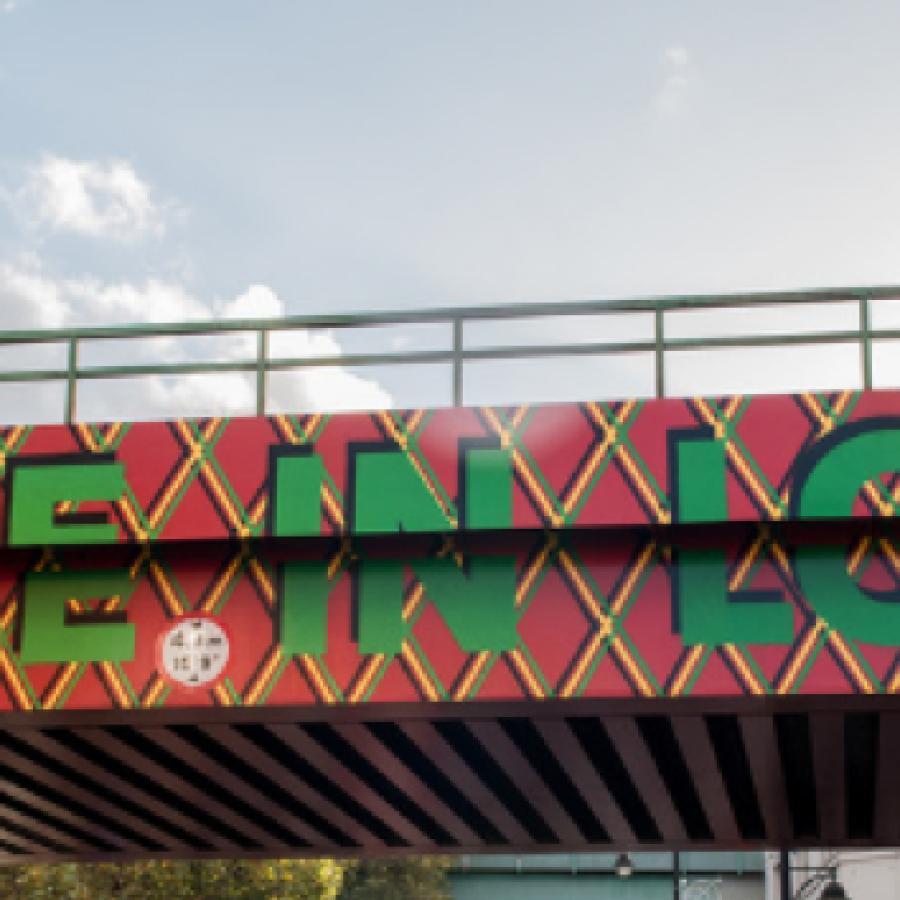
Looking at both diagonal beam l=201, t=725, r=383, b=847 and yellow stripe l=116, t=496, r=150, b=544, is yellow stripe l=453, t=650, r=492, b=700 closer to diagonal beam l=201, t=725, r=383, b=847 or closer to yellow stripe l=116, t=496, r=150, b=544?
diagonal beam l=201, t=725, r=383, b=847

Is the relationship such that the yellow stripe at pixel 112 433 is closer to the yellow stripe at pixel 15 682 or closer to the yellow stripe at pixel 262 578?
the yellow stripe at pixel 262 578

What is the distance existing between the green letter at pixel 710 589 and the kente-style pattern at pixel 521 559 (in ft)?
0.30

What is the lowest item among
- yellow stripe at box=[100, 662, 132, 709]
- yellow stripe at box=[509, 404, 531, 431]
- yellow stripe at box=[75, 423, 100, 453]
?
yellow stripe at box=[100, 662, 132, 709]

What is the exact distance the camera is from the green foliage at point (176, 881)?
48.6 m

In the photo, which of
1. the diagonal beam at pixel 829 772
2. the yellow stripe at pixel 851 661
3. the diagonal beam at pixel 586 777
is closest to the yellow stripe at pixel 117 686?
the diagonal beam at pixel 586 777

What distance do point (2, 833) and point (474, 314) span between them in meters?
10.6

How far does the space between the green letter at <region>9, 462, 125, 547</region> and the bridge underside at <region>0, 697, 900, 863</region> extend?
162 centimetres

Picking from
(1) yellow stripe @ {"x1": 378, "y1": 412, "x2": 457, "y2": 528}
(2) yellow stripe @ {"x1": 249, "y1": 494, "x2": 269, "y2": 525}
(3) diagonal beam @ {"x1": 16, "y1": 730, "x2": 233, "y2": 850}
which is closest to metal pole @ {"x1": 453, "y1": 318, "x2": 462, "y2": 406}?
(1) yellow stripe @ {"x1": 378, "y1": 412, "x2": 457, "y2": 528}

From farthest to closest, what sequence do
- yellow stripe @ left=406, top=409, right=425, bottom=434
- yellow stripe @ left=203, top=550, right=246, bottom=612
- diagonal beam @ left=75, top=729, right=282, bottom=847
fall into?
diagonal beam @ left=75, top=729, right=282, bottom=847 → yellow stripe @ left=203, top=550, right=246, bottom=612 → yellow stripe @ left=406, top=409, right=425, bottom=434

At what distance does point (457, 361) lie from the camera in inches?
678

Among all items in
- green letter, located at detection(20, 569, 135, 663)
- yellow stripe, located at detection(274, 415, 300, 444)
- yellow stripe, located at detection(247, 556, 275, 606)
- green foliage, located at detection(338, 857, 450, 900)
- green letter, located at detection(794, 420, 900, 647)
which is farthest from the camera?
green foliage, located at detection(338, 857, 450, 900)

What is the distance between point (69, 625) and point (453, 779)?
190 inches

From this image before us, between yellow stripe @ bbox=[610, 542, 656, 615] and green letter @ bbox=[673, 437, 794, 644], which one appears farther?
yellow stripe @ bbox=[610, 542, 656, 615]

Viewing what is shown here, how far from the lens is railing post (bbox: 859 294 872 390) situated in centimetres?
1633
